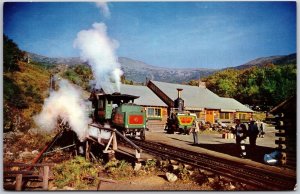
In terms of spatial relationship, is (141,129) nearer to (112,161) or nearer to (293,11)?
(112,161)

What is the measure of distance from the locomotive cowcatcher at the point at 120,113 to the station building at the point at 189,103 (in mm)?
4703

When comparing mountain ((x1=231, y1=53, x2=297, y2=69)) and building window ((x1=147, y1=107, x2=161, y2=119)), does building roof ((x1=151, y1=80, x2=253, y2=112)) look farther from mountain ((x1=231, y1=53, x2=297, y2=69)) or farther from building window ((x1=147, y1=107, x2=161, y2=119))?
mountain ((x1=231, y1=53, x2=297, y2=69))

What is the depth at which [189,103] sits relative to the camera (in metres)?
19.5

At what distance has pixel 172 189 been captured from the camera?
7242mm

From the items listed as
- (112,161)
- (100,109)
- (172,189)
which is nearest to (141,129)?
(100,109)

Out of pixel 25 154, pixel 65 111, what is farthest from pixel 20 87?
pixel 25 154

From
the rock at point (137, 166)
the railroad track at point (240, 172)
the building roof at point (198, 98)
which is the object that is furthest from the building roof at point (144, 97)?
the rock at point (137, 166)

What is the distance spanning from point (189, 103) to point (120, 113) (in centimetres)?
842

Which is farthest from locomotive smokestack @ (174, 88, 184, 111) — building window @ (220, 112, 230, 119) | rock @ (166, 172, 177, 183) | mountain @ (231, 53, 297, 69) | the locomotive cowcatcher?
rock @ (166, 172, 177, 183)

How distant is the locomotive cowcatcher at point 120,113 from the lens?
39.7 feet

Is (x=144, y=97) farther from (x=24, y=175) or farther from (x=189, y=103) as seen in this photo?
(x=24, y=175)

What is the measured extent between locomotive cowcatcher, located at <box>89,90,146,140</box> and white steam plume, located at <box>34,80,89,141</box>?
1.55 m

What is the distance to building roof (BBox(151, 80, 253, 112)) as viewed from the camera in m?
19.6

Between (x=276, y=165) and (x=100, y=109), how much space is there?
8.40m
